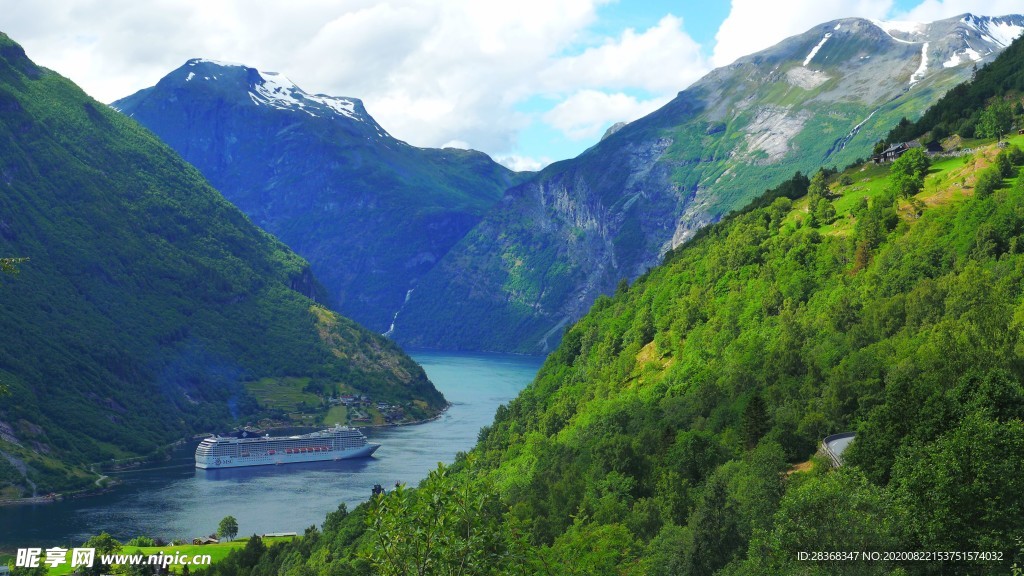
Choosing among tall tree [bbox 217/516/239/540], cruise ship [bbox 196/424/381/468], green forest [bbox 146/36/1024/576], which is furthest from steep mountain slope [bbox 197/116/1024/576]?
cruise ship [bbox 196/424/381/468]

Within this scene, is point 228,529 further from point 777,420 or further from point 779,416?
point 779,416

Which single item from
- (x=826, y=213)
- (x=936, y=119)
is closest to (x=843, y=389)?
(x=826, y=213)

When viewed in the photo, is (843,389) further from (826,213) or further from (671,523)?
(826,213)

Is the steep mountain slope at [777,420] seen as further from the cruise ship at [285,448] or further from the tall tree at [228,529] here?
the cruise ship at [285,448]

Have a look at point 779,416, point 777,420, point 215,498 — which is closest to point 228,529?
point 215,498

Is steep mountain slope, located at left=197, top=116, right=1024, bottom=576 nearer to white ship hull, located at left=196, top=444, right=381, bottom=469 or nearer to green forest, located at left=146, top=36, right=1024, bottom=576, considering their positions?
green forest, located at left=146, top=36, right=1024, bottom=576

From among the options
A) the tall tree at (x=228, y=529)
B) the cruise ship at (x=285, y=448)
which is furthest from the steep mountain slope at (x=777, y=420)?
the cruise ship at (x=285, y=448)
